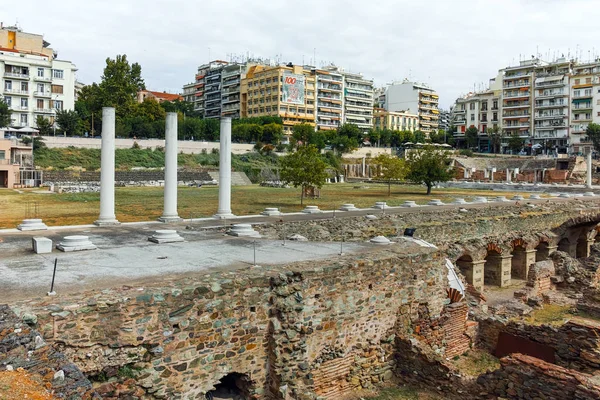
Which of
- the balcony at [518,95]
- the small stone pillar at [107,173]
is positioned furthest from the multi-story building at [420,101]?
the small stone pillar at [107,173]

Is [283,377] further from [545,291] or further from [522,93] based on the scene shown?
[522,93]

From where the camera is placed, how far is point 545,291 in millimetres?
19234

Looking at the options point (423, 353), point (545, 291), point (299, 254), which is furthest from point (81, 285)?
point (545, 291)

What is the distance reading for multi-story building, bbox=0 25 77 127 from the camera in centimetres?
7038

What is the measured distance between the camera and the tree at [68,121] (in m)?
71.0

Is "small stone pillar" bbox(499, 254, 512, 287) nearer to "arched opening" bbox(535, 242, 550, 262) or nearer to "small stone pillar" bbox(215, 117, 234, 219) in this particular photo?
"arched opening" bbox(535, 242, 550, 262)

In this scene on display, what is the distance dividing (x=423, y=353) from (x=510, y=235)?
603 inches

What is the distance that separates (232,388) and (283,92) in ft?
309

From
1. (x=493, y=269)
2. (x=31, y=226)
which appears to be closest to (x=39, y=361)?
(x=31, y=226)

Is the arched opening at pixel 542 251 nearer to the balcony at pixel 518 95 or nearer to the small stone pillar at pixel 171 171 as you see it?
the small stone pillar at pixel 171 171

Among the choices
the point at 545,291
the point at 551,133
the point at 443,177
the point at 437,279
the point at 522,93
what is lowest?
the point at 545,291

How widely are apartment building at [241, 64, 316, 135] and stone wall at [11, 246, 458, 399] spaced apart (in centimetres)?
9114

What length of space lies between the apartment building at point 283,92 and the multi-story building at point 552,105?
143 feet

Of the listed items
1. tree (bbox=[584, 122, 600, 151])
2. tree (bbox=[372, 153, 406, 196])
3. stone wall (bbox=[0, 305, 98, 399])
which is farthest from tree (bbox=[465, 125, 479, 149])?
stone wall (bbox=[0, 305, 98, 399])
